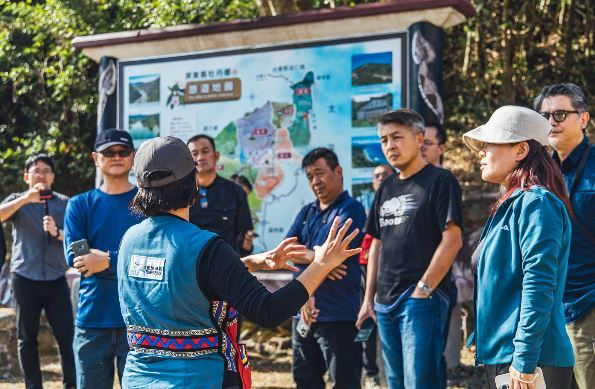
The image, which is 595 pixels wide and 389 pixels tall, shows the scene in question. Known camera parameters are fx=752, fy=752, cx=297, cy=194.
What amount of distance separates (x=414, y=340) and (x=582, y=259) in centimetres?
97

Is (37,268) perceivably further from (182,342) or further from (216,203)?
(182,342)

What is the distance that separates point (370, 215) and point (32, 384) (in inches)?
122

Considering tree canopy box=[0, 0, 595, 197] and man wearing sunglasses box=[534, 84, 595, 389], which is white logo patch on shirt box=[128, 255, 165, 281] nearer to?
man wearing sunglasses box=[534, 84, 595, 389]

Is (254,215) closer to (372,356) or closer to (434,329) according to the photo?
(372,356)

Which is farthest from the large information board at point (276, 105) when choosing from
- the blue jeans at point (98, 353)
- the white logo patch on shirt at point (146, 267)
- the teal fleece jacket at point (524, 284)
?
the white logo patch on shirt at point (146, 267)

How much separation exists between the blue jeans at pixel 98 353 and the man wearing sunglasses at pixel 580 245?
2.35m

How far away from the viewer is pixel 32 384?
583cm

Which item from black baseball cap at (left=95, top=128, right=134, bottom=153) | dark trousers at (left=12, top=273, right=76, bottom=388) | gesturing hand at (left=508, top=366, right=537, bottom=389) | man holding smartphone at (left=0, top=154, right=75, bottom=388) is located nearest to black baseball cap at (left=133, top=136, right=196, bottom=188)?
gesturing hand at (left=508, top=366, right=537, bottom=389)

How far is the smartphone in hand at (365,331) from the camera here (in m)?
4.26

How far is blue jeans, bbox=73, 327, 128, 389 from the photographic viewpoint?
4141 mm

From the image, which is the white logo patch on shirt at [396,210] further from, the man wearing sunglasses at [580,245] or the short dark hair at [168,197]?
the short dark hair at [168,197]

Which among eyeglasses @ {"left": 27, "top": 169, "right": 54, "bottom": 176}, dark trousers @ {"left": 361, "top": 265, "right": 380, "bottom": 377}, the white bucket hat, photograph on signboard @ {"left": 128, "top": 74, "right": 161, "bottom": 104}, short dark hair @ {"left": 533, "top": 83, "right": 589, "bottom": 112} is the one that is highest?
photograph on signboard @ {"left": 128, "top": 74, "right": 161, "bottom": 104}

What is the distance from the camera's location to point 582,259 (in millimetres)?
3504

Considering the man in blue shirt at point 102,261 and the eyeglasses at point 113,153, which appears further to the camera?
the eyeglasses at point 113,153
